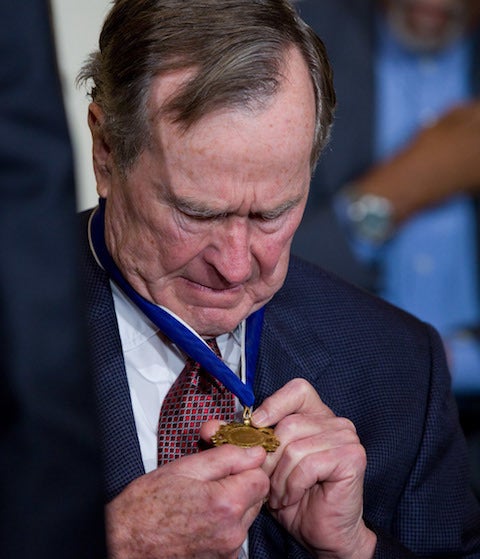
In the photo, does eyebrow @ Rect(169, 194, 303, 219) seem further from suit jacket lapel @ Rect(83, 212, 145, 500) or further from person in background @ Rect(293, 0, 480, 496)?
person in background @ Rect(293, 0, 480, 496)

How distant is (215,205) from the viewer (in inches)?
61.9

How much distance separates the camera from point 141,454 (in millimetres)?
1712

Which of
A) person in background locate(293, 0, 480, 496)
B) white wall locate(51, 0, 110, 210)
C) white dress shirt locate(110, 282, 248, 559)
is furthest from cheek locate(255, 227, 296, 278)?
white wall locate(51, 0, 110, 210)

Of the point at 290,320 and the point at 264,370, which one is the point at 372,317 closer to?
the point at 290,320

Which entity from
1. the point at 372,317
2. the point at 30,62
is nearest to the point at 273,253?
the point at 372,317

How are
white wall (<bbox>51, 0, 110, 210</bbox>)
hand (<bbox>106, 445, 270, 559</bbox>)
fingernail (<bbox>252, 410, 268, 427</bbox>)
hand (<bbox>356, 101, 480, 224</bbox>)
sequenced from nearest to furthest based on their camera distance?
hand (<bbox>106, 445, 270, 559</bbox>)
fingernail (<bbox>252, 410, 268, 427</bbox>)
hand (<bbox>356, 101, 480, 224</bbox>)
white wall (<bbox>51, 0, 110, 210</bbox>)

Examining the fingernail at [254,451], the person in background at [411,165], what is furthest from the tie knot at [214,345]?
the person in background at [411,165]

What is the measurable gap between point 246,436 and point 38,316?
84 cm

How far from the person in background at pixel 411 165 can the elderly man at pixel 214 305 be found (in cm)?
129

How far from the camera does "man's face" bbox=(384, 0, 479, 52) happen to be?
10.9 feet

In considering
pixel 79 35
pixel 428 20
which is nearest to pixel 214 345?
pixel 428 20

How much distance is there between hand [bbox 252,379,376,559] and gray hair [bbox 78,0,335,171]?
1.51 feet

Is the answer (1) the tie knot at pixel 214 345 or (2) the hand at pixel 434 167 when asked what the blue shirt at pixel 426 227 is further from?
(1) the tie knot at pixel 214 345

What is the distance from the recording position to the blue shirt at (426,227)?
10.7ft
